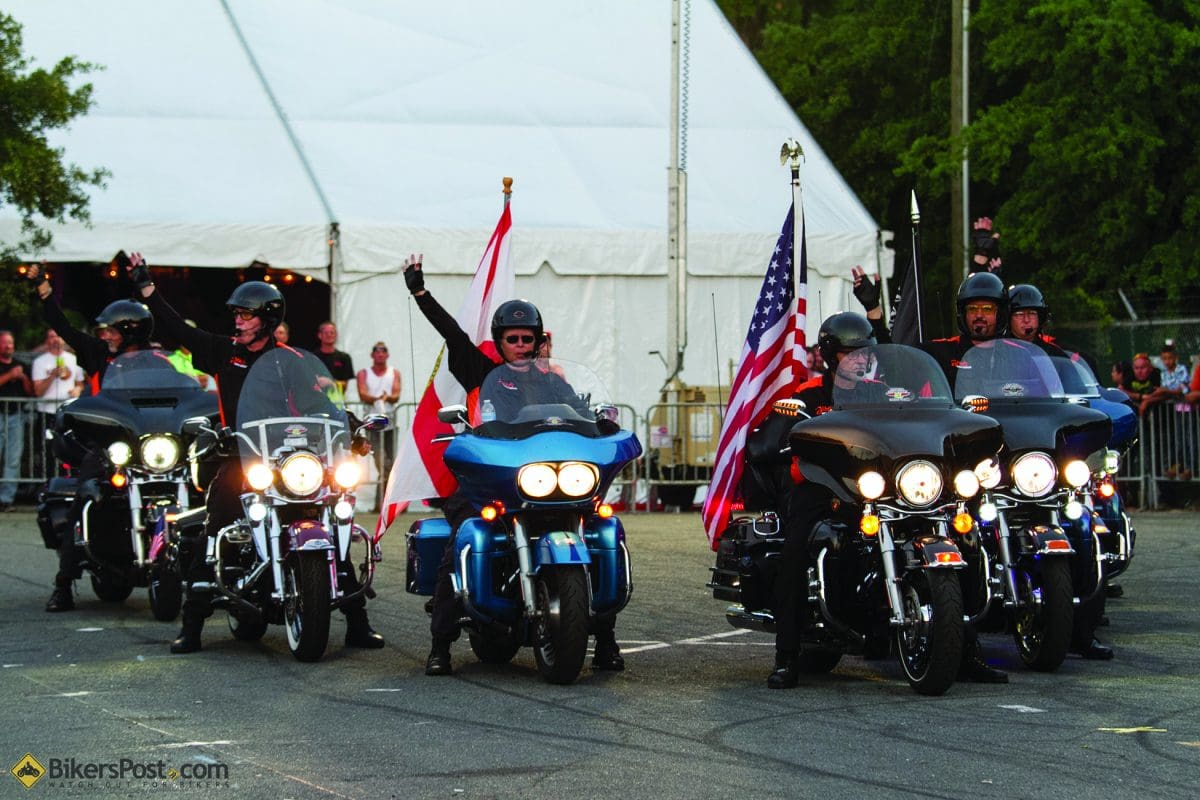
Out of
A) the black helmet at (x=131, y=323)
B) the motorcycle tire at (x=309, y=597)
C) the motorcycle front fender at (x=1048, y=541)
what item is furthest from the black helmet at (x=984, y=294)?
the black helmet at (x=131, y=323)

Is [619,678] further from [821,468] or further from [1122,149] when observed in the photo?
[1122,149]

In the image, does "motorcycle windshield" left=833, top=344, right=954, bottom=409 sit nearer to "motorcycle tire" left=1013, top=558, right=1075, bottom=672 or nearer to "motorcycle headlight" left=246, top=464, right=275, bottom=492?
"motorcycle tire" left=1013, top=558, right=1075, bottom=672

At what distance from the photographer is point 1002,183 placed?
33844 millimetres

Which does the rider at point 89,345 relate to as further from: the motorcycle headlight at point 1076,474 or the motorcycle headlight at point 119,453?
the motorcycle headlight at point 1076,474

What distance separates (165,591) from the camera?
39.1ft

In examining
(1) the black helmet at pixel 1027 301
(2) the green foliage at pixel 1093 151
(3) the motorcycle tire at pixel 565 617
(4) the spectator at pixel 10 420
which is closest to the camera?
(3) the motorcycle tire at pixel 565 617

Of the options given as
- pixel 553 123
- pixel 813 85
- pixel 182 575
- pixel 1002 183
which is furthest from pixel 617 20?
pixel 182 575

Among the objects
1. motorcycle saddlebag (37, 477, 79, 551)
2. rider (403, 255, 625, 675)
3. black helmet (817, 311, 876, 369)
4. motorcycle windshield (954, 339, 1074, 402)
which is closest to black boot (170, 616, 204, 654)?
rider (403, 255, 625, 675)

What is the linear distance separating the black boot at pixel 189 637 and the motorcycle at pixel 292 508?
0.69 feet

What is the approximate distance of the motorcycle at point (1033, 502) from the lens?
913 cm

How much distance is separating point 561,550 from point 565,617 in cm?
30

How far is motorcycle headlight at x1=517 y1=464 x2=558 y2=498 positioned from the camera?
29.5 feet

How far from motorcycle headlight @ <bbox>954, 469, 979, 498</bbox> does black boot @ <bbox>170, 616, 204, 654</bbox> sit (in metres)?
4.18

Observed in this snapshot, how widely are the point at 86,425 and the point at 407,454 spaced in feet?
9.55
